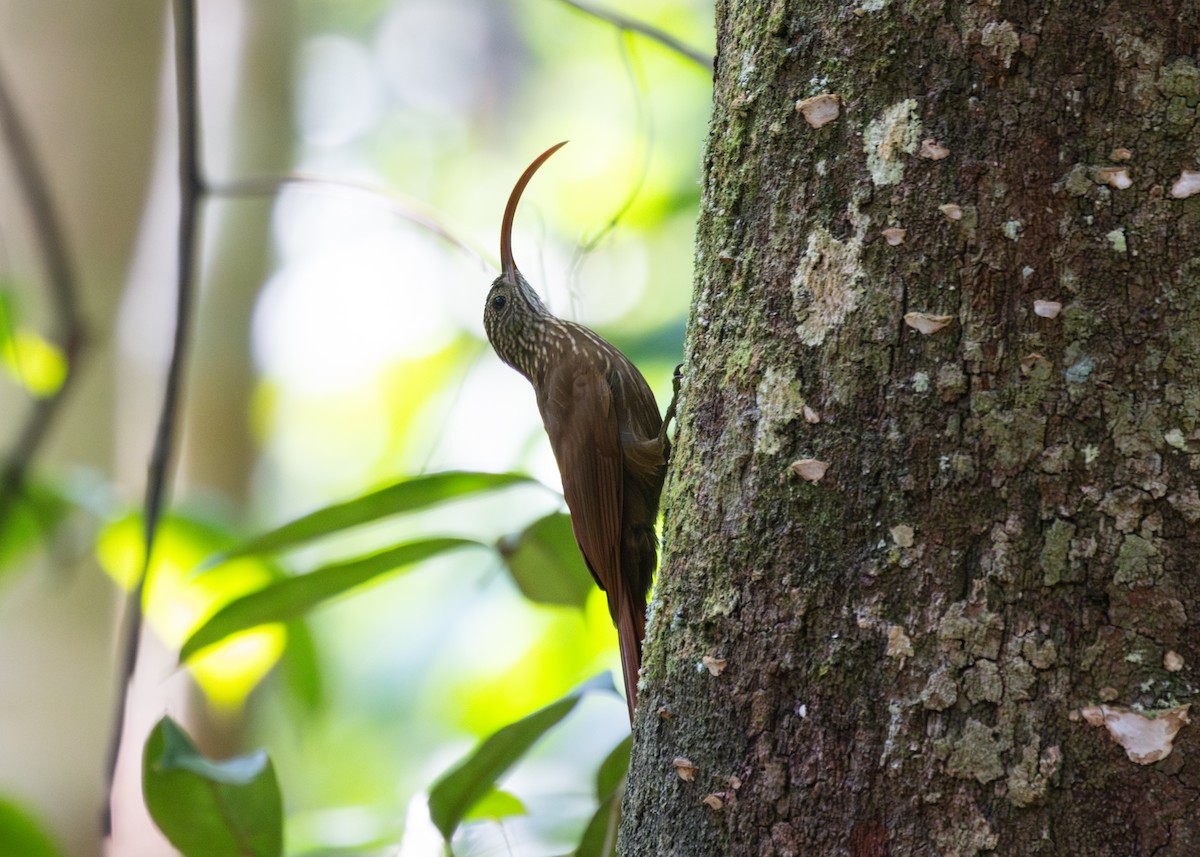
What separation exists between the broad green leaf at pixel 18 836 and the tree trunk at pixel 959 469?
997 millimetres

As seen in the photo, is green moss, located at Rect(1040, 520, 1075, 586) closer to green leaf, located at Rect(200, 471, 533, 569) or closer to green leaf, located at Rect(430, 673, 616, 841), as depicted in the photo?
green leaf, located at Rect(430, 673, 616, 841)

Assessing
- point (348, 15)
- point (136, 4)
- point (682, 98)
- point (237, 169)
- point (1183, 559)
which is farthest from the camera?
point (348, 15)

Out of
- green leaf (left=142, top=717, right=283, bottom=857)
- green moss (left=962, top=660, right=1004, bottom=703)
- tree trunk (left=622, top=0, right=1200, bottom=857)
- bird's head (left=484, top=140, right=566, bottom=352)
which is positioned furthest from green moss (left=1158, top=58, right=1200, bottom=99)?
bird's head (left=484, top=140, right=566, bottom=352)

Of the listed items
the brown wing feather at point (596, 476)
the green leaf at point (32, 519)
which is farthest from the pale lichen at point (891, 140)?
the green leaf at point (32, 519)

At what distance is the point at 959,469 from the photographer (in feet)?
3.24

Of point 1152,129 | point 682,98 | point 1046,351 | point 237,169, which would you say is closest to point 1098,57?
point 1152,129

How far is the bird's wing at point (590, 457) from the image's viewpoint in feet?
6.41

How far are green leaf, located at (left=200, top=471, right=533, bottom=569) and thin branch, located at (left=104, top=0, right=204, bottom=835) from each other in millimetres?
144

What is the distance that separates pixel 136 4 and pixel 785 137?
2.59 meters

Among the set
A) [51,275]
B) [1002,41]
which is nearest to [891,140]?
[1002,41]

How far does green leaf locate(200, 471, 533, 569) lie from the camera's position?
1671 millimetres

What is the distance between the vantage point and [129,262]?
10.4 feet

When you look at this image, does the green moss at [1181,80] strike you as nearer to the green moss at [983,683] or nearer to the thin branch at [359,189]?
the green moss at [983,683]

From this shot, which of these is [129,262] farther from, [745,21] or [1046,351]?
[1046,351]
